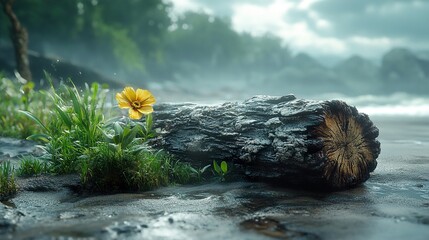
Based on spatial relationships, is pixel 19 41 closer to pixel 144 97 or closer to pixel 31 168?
pixel 31 168

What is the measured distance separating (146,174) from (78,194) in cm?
62

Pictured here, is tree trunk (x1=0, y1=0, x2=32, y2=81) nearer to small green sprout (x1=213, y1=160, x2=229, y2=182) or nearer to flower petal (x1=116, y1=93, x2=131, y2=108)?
flower petal (x1=116, y1=93, x2=131, y2=108)

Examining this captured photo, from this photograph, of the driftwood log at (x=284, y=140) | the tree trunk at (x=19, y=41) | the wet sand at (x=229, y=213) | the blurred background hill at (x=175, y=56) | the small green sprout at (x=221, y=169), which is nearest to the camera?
the wet sand at (x=229, y=213)

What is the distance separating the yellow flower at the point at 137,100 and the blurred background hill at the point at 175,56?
21.4 metres

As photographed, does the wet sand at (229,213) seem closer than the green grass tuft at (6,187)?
Yes

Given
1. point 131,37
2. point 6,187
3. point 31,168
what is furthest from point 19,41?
point 131,37

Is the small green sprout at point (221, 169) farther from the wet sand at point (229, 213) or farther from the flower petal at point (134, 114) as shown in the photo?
the flower petal at point (134, 114)

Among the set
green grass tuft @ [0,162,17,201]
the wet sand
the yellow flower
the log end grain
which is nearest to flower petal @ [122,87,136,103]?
the yellow flower

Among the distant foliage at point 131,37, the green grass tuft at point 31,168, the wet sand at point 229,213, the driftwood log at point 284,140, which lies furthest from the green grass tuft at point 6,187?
the distant foliage at point 131,37

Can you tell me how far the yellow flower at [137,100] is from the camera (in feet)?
15.4

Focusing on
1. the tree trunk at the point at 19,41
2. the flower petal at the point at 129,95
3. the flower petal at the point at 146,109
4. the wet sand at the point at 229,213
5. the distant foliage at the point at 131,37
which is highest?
the distant foliage at the point at 131,37

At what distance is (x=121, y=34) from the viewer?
47.3 meters

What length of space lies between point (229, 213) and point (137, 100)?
1.83 m

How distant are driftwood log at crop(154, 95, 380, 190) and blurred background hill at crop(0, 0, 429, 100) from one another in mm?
21463
